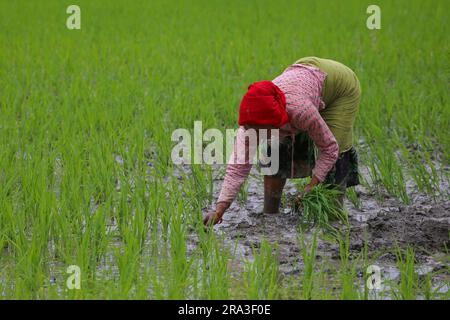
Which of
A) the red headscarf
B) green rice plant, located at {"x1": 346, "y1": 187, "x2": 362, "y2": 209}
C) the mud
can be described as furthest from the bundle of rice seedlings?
the red headscarf

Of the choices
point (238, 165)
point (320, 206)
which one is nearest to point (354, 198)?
point (320, 206)

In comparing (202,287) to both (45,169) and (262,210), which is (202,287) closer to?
(262,210)

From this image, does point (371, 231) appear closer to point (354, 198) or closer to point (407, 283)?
point (354, 198)

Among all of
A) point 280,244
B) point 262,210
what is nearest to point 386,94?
point 262,210

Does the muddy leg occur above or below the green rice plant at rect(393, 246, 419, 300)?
A: above

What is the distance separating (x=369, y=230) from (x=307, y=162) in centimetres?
47

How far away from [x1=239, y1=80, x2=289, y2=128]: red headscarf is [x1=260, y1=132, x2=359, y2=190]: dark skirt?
61 centimetres

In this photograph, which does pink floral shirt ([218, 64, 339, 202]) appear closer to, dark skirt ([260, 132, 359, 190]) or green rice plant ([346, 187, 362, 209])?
dark skirt ([260, 132, 359, 190])

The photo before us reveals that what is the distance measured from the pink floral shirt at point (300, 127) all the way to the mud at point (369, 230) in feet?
0.91

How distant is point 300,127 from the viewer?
10.5 ft

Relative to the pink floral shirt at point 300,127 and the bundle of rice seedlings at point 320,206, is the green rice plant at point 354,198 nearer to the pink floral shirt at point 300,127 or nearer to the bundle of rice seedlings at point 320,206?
the bundle of rice seedlings at point 320,206

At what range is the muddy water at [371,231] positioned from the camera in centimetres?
317

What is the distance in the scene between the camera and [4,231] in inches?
124

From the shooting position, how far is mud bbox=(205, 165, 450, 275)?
10.5 ft
